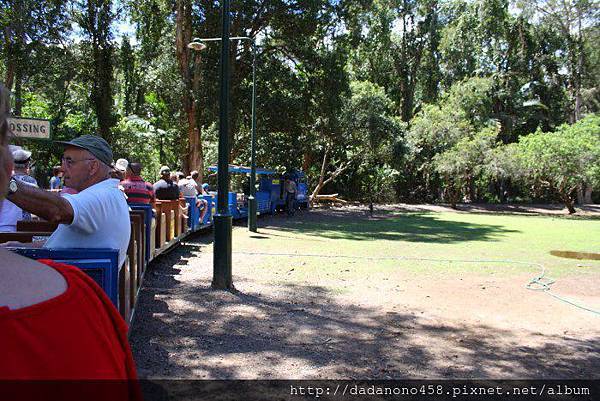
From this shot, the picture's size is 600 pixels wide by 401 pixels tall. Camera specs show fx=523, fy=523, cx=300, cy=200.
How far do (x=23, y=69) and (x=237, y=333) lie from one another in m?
20.0

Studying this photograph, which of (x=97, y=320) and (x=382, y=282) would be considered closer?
(x=97, y=320)

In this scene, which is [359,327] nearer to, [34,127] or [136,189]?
[34,127]

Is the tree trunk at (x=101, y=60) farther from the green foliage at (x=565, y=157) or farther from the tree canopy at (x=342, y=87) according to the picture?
the green foliage at (x=565, y=157)

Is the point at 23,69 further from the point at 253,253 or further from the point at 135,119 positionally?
the point at 253,253

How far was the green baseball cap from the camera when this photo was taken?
3527 mm

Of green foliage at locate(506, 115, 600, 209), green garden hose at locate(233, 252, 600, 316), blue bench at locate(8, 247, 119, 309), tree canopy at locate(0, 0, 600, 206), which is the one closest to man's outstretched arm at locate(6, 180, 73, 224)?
blue bench at locate(8, 247, 119, 309)

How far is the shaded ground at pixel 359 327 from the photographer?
4762mm

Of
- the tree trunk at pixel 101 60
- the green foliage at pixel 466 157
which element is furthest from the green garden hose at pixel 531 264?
the green foliage at pixel 466 157

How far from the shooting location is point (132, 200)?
855 centimetres

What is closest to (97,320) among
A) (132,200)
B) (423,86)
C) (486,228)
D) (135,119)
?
(132,200)

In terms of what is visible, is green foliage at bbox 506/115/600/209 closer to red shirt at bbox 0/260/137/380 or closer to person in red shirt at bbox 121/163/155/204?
person in red shirt at bbox 121/163/155/204

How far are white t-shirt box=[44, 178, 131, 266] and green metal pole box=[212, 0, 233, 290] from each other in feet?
13.2

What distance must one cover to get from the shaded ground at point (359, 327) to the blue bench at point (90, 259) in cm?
132

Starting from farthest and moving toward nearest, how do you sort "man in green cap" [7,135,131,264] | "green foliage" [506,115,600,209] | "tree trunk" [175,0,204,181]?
"green foliage" [506,115,600,209]
"tree trunk" [175,0,204,181]
"man in green cap" [7,135,131,264]
